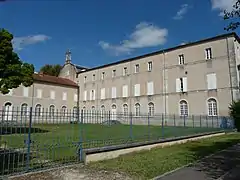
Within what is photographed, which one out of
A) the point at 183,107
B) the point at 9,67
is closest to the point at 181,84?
the point at 183,107

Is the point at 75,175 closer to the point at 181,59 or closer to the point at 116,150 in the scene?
the point at 116,150

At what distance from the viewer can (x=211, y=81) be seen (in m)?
28.9

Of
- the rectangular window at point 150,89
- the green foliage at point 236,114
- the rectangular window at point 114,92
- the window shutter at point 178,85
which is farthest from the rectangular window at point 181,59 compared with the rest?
the rectangular window at point 114,92

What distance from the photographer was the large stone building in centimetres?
2800

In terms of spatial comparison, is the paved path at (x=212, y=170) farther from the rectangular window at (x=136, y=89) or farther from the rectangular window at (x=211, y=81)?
the rectangular window at (x=136, y=89)

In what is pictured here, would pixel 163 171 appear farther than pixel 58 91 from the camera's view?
No

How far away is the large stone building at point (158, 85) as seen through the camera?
91.9 ft

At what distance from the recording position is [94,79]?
4531cm

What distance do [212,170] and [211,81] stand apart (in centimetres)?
2415

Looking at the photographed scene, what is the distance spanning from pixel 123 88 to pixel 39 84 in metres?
14.6

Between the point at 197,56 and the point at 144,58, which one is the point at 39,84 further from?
the point at 197,56

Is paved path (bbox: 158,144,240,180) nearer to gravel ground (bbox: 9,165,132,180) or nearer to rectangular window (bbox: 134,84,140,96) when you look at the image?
gravel ground (bbox: 9,165,132,180)

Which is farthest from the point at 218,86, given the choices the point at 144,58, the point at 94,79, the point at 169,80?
the point at 94,79

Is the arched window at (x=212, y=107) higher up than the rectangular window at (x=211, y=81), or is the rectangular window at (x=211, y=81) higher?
the rectangular window at (x=211, y=81)
